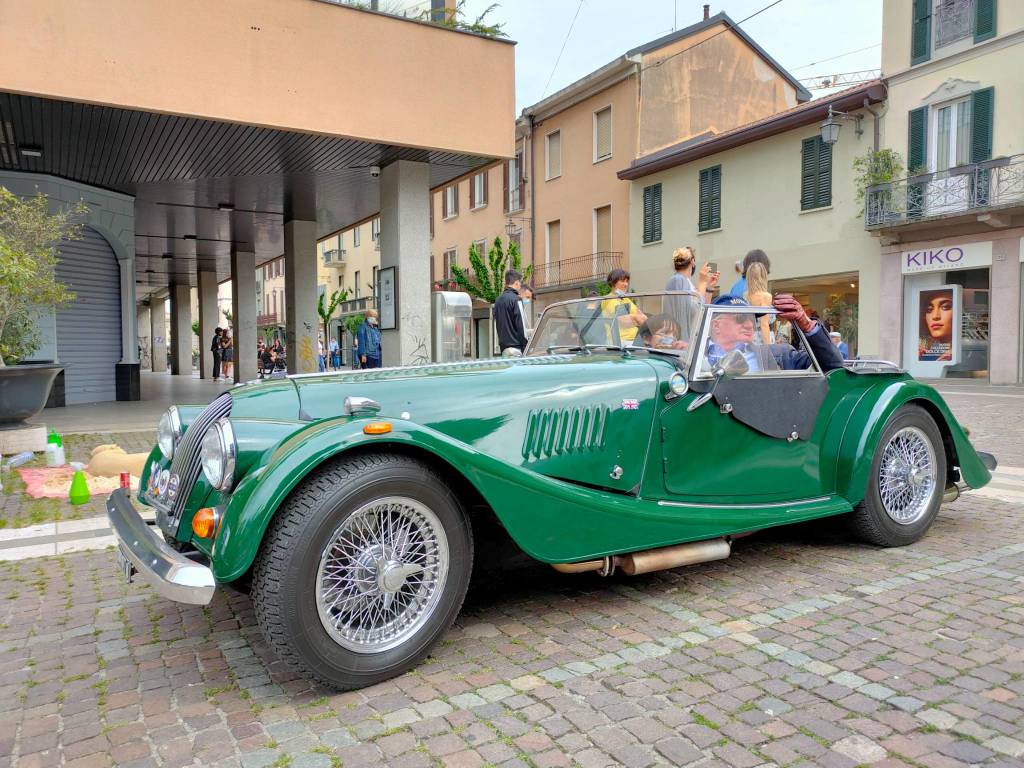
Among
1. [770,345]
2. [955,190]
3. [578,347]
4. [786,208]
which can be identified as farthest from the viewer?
[786,208]

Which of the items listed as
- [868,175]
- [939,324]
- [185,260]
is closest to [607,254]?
[868,175]

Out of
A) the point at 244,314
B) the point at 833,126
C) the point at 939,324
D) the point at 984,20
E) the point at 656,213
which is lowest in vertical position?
the point at 939,324

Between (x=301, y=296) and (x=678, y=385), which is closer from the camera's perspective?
(x=678, y=385)

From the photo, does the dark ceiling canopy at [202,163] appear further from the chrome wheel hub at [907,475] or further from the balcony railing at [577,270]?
the balcony railing at [577,270]

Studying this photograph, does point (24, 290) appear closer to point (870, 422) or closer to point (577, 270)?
point (870, 422)

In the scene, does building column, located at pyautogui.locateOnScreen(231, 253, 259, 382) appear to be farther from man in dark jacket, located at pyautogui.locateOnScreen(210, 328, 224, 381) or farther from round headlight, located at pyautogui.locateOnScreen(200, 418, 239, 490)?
round headlight, located at pyautogui.locateOnScreen(200, 418, 239, 490)

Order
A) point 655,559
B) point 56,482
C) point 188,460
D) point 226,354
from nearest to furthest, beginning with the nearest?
point 188,460 < point 655,559 < point 56,482 < point 226,354

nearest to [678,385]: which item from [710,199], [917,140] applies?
[917,140]

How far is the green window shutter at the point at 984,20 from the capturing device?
51.8 ft

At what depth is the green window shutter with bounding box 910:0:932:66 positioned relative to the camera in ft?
56.0

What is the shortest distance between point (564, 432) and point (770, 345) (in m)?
1.47

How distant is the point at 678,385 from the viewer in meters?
3.29

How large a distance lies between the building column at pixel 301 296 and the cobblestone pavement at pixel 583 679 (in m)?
12.5

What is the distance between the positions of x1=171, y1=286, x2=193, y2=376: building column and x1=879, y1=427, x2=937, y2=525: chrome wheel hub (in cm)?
2779
